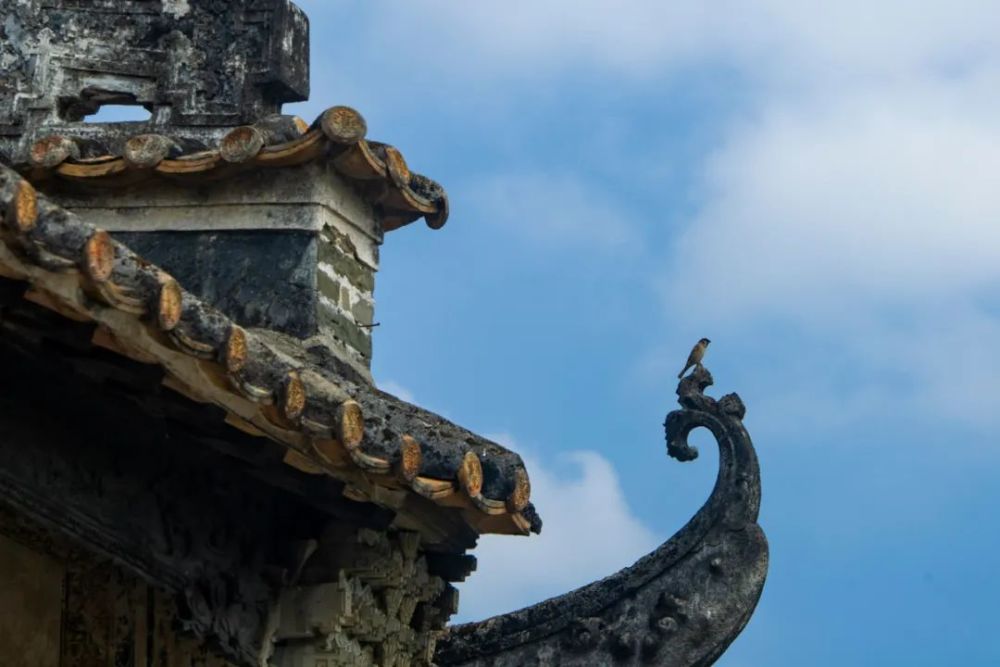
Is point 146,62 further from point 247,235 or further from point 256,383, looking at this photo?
point 256,383

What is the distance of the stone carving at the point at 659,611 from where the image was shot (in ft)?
36.2

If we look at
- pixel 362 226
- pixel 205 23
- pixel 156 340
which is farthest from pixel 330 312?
pixel 156 340

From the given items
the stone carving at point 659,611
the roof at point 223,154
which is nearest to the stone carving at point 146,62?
the roof at point 223,154

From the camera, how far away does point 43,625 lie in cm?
820

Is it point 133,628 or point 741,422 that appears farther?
point 741,422

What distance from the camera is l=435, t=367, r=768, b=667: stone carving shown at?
36.2 feet

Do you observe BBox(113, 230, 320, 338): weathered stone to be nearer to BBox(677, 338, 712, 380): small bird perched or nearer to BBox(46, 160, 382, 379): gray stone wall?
BBox(46, 160, 382, 379): gray stone wall

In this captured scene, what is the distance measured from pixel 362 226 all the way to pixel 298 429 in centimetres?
252

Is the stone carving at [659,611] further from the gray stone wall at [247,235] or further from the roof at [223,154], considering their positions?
the roof at [223,154]

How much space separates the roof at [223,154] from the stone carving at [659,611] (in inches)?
89.8

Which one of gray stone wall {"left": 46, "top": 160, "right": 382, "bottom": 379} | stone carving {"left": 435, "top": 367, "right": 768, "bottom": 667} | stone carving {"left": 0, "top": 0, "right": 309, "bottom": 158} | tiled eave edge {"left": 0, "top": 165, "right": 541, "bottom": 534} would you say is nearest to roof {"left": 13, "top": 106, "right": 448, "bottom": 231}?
gray stone wall {"left": 46, "top": 160, "right": 382, "bottom": 379}

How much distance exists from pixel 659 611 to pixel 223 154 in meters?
3.06

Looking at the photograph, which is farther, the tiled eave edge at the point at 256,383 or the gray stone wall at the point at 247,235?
the gray stone wall at the point at 247,235

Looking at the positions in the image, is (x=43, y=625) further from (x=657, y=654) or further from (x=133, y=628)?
(x=657, y=654)
